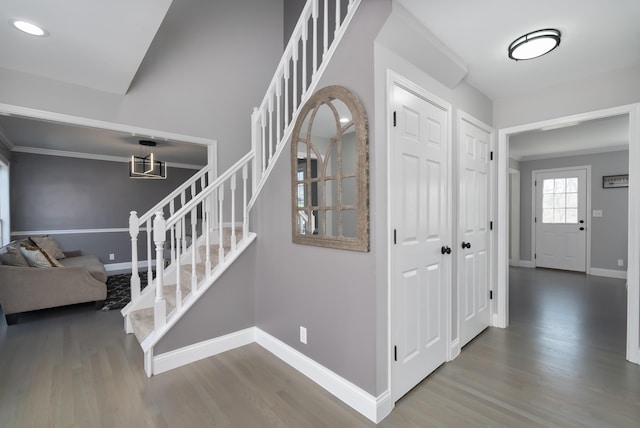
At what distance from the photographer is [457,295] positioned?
2494 millimetres

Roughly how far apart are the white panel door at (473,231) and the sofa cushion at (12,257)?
16.1 feet

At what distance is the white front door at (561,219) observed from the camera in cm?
586

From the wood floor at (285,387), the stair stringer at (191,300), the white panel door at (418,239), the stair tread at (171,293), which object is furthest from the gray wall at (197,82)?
the white panel door at (418,239)

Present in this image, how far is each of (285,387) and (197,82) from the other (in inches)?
138

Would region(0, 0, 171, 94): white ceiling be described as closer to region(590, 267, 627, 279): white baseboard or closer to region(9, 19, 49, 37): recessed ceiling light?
region(9, 19, 49, 37): recessed ceiling light

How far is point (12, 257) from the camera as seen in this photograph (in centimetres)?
348

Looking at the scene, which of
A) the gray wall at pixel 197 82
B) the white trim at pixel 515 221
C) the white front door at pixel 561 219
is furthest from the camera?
the white trim at pixel 515 221

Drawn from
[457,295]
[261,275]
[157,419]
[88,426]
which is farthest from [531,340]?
[88,426]

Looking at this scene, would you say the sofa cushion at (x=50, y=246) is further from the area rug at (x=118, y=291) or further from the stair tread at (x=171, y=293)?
the stair tread at (x=171, y=293)

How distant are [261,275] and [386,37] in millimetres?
2142

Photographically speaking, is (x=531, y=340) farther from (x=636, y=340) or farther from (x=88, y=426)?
(x=88, y=426)

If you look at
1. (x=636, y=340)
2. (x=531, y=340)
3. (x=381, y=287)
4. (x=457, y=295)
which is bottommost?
(x=531, y=340)

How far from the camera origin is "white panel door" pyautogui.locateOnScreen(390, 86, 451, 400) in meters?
1.88

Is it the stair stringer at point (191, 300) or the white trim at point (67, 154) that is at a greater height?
the white trim at point (67, 154)
